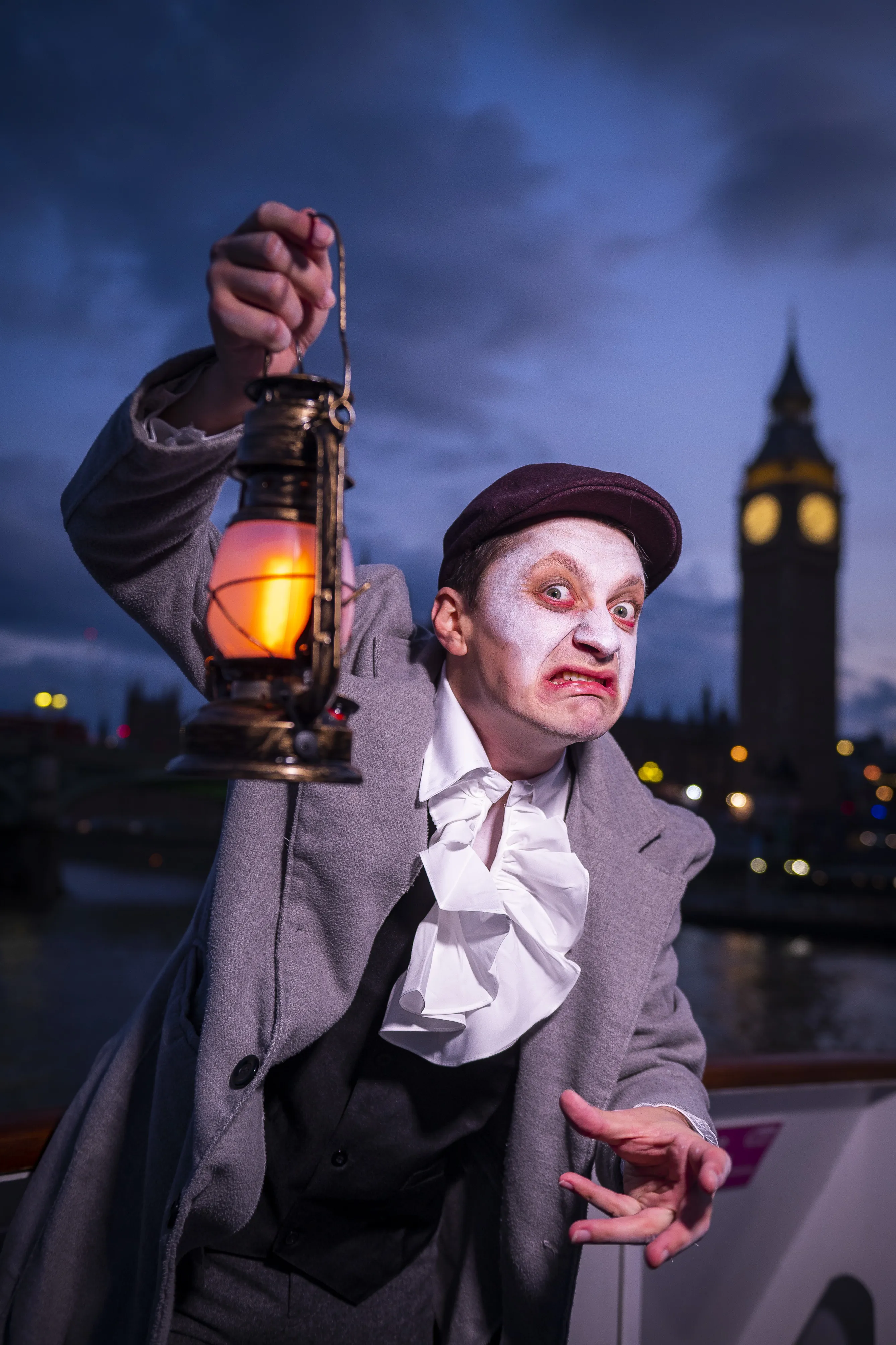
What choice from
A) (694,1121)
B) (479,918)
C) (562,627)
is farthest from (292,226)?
(694,1121)

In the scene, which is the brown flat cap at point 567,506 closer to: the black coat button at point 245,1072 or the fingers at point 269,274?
the fingers at point 269,274

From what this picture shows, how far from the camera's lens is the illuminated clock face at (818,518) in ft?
162

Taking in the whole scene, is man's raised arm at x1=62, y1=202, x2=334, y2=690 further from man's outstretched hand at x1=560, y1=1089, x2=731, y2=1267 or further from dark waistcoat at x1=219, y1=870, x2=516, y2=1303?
man's outstretched hand at x1=560, y1=1089, x2=731, y2=1267

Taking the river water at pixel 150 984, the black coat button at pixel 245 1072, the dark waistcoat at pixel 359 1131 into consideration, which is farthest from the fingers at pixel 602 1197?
the river water at pixel 150 984

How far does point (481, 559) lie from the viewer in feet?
4.63

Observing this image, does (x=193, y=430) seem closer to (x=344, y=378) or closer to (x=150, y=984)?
(x=344, y=378)

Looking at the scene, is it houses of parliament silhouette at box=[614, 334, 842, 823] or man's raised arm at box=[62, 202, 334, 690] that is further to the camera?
houses of parliament silhouette at box=[614, 334, 842, 823]

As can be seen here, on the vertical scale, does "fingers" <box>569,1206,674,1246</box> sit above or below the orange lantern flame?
below

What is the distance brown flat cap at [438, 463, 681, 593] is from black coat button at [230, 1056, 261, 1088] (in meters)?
0.78

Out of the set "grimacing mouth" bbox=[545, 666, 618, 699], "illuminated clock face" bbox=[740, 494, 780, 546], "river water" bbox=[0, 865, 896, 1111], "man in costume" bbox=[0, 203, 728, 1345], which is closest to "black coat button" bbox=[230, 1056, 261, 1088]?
"man in costume" bbox=[0, 203, 728, 1345]

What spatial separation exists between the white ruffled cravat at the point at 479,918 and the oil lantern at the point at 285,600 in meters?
0.55

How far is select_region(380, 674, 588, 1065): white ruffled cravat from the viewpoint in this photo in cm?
127

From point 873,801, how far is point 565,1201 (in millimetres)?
56855

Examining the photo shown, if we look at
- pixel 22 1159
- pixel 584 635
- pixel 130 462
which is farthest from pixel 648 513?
pixel 22 1159
